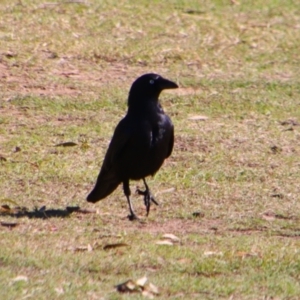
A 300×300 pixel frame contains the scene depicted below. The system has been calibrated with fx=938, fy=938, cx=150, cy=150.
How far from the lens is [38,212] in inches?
306

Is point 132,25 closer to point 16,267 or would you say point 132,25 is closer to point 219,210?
point 219,210

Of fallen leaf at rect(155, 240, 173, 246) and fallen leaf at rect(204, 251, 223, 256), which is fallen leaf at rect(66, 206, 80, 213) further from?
fallen leaf at rect(204, 251, 223, 256)

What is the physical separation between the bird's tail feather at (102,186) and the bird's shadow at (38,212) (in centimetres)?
15

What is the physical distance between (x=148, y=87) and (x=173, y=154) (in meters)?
1.95

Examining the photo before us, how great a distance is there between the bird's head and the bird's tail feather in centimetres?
66

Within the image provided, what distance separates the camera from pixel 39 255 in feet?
20.5

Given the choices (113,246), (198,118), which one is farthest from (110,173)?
(198,118)

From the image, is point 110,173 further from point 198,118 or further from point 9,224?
point 198,118

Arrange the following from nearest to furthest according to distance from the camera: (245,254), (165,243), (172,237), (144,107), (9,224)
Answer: (245,254) → (165,243) → (172,237) → (9,224) → (144,107)

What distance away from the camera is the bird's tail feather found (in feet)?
26.1

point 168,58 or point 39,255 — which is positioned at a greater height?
point 39,255

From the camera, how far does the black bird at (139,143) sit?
7.75m

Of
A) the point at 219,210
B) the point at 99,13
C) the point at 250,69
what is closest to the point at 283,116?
the point at 250,69

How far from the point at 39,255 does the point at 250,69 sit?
777 centimetres
